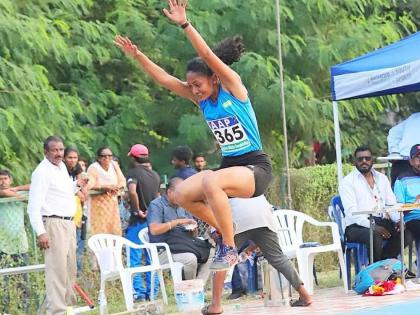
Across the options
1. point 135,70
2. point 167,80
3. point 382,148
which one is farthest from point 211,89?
point 382,148

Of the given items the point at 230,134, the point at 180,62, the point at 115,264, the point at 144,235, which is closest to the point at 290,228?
the point at 144,235

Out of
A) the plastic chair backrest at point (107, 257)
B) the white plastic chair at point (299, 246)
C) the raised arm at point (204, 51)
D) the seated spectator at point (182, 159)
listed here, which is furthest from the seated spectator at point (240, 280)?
the raised arm at point (204, 51)

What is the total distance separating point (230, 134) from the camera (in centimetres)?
882

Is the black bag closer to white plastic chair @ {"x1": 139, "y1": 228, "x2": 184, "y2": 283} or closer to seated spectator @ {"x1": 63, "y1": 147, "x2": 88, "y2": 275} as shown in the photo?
white plastic chair @ {"x1": 139, "y1": 228, "x2": 184, "y2": 283}

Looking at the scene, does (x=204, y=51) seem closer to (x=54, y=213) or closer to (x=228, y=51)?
(x=228, y=51)

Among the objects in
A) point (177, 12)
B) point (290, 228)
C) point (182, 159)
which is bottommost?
point (290, 228)

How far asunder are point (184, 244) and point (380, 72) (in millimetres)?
3055

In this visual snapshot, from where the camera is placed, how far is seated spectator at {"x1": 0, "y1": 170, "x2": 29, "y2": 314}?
1227 cm

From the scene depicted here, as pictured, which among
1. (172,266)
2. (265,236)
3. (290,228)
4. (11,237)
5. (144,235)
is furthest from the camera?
(144,235)

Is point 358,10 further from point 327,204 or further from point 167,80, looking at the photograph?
point 167,80

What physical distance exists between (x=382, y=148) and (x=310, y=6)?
487cm

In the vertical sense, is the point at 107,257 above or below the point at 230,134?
below

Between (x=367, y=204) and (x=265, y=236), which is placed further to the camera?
(x=367, y=204)

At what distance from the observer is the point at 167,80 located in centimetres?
905
